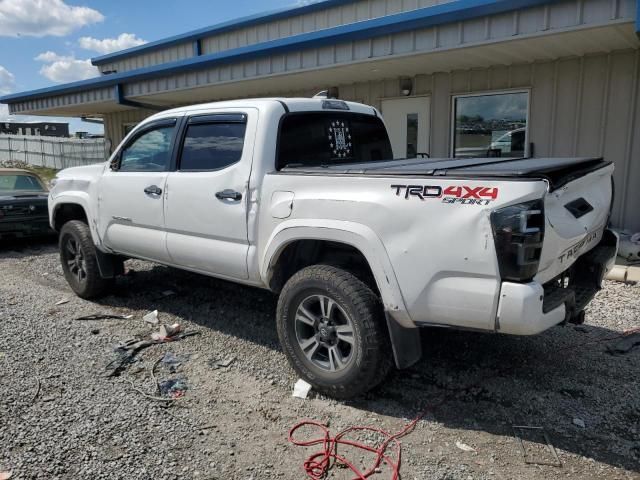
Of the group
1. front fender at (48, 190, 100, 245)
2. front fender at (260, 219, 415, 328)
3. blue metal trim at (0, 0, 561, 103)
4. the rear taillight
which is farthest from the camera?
blue metal trim at (0, 0, 561, 103)

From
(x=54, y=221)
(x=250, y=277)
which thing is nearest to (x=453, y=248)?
(x=250, y=277)

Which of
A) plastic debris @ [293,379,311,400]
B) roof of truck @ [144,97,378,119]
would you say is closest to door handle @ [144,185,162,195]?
roof of truck @ [144,97,378,119]

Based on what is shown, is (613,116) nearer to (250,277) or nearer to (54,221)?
(250,277)

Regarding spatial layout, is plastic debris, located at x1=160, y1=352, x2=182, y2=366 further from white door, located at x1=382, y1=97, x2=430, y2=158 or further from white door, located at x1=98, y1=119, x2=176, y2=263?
white door, located at x1=382, y1=97, x2=430, y2=158

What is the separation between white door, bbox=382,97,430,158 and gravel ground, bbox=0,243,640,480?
4962 mm

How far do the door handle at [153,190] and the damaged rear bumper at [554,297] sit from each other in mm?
3092

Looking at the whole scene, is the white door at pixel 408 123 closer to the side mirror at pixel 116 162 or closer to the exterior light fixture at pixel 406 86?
the exterior light fixture at pixel 406 86

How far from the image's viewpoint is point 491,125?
346 inches

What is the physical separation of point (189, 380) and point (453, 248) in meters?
2.21

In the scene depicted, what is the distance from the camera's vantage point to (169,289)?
20.8 ft

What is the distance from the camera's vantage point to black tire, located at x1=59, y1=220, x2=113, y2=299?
5.68 m

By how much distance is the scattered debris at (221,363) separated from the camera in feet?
13.8

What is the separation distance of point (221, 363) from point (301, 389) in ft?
2.65

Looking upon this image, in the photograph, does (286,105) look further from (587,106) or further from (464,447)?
(587,106)
